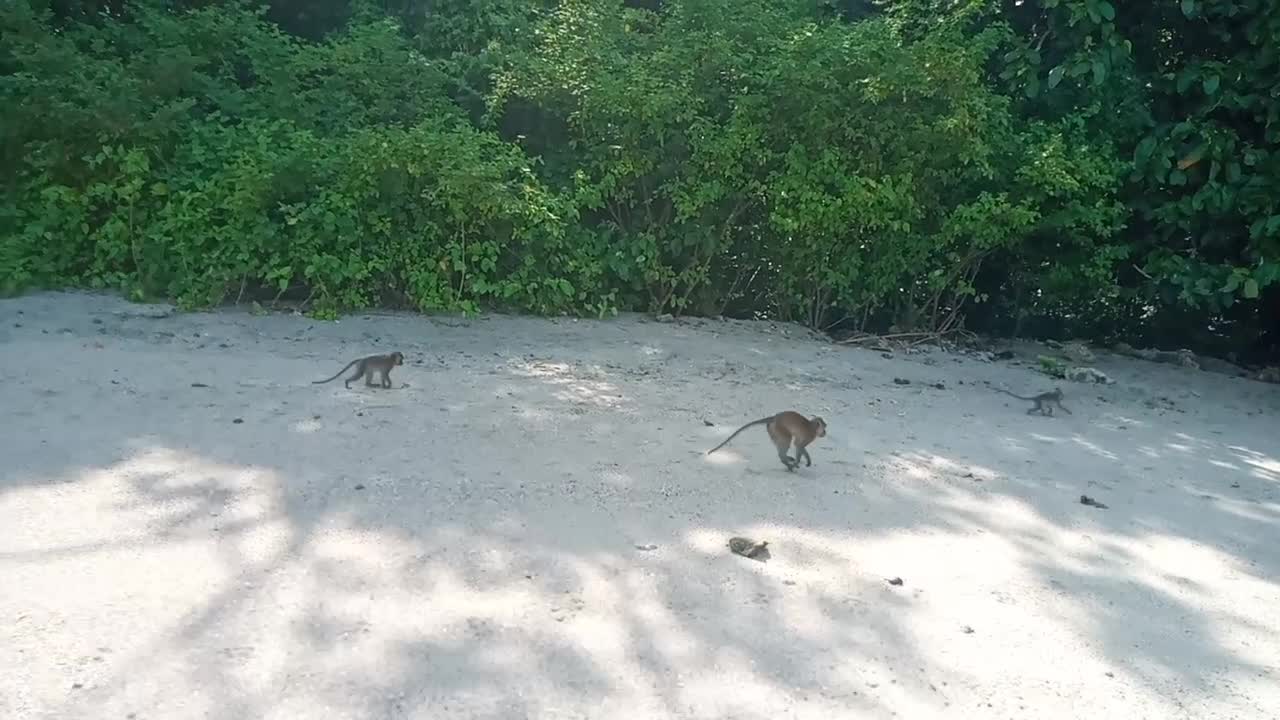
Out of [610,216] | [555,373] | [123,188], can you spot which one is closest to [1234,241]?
[610,216]

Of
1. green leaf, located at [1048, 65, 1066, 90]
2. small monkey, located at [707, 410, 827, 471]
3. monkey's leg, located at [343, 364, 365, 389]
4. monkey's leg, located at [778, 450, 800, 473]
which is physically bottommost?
monkey's leg, located at [343, 364, 365, 389]

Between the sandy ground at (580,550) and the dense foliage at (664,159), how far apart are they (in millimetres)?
1659

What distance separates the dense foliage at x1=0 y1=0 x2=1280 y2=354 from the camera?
9.59 meters

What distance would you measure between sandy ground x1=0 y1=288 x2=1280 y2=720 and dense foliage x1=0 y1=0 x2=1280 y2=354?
166 cm

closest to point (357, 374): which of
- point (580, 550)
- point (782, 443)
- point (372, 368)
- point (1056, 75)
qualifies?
point (372, 368)

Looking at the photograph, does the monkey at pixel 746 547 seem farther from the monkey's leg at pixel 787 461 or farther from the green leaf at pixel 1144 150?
the green leaf at pixel 1144 150

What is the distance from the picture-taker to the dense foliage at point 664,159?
9594mm

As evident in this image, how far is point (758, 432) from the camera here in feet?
22.8

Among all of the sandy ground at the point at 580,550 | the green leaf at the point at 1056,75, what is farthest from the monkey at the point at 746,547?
the green leaf at the point at 1056,75

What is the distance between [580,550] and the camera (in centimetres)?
466

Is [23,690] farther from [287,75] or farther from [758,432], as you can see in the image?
[287,75]

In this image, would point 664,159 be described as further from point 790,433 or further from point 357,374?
point 790,433

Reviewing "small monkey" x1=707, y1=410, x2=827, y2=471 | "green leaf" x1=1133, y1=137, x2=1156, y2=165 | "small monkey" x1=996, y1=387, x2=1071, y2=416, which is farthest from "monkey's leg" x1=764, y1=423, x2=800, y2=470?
"green leaf" x1=1133, y1=137, x2=1156, y2=165

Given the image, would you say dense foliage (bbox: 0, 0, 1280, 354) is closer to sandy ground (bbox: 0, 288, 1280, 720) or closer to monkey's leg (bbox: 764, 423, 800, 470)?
sandy ground (bbox: 0, 288, 1280, 720)
